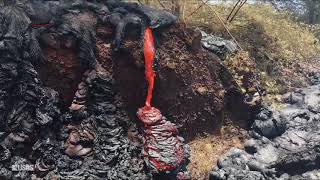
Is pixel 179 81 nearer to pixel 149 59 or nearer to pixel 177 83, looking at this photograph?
pixel 177 83

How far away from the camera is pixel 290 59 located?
12859mm

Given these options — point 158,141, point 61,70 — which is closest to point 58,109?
point 61,70

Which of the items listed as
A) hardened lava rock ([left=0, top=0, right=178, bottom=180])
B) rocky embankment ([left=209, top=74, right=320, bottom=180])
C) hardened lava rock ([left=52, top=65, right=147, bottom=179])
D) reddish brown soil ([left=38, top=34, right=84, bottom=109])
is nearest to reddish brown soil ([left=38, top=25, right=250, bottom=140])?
reddish brown soil ([left=38, top=34, right=84, bottom=109])

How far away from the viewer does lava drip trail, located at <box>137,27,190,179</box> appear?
7.37m

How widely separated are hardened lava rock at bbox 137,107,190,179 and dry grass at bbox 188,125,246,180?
310 mm

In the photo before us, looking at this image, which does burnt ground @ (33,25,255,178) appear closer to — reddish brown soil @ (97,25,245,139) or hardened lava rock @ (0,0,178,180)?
reddish brown soil @ (97,25,245,139)

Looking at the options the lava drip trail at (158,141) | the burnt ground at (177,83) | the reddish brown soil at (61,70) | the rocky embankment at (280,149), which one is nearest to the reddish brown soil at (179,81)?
the burnt ground at (177,83)

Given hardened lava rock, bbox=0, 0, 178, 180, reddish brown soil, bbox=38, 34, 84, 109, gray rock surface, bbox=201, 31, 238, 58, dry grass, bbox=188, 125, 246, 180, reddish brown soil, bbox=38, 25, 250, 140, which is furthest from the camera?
gray rock surface, bbox=201, 31, 238, 58

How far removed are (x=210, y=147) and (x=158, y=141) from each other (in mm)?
1699

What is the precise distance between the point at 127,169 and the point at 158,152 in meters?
0.63

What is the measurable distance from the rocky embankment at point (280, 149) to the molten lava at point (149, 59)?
1.93 meters

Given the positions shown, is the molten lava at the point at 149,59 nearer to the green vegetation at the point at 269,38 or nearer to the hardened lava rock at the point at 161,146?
the hardened lava rock at the point at 161,146

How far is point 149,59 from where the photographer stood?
8148 millimetres

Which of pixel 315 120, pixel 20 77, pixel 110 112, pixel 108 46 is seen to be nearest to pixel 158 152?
pixel 110 112
